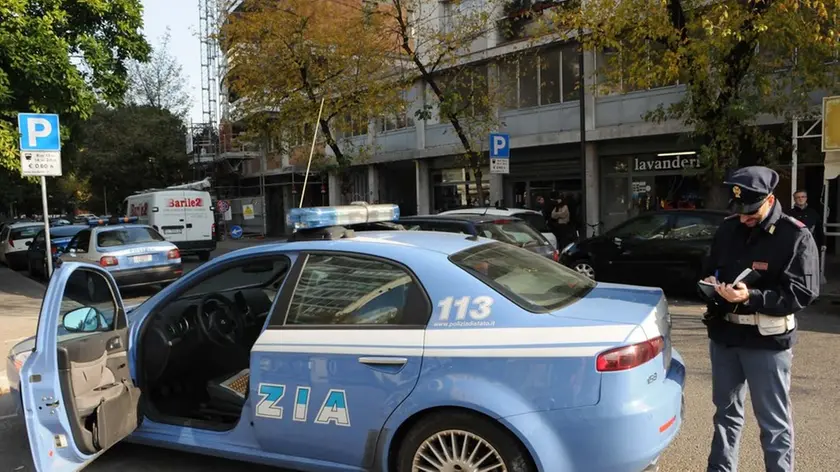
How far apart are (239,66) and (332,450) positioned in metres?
18.6

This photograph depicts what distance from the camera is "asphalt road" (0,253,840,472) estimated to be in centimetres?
376

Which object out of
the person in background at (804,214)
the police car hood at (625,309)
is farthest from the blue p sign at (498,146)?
the police car hood at (625,309)

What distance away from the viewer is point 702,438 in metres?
4.08

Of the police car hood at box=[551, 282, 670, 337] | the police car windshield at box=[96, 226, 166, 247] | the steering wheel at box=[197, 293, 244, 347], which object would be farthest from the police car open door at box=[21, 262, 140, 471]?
the police car windshield at box=[96, 226, 166, 247]

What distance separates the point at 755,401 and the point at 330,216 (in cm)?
262

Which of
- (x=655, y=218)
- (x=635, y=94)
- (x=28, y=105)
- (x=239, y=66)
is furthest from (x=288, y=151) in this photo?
(x=655, y=218)

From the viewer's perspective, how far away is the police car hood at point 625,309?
2920mm

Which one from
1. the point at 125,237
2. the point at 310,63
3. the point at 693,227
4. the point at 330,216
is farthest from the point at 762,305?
the point at 310,63

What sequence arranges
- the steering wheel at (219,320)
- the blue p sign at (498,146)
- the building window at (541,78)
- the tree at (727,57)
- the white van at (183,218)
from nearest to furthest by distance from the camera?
the steering wheel at (219,320)
the tree at (727,57)
the blue p sign at (498,146)
the building window at (541,78)
the white van at (183,218)

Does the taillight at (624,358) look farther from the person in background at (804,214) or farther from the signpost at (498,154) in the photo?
the signpost at (498,154)

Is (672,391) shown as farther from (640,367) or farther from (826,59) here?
(826,59)

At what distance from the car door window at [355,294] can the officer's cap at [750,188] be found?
1650 mm

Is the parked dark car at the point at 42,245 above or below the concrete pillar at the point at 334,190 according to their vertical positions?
below

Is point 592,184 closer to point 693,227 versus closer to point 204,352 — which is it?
point 693,227
